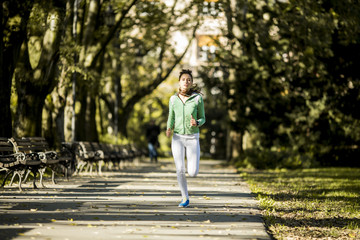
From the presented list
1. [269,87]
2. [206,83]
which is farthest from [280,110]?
[206,83]

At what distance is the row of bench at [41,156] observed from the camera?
49.0 feet

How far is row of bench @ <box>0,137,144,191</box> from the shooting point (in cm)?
1495

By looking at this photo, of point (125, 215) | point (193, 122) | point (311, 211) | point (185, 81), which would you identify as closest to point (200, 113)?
point (193, 122)

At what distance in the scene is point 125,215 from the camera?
33.8 ft

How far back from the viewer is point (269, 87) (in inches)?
1154

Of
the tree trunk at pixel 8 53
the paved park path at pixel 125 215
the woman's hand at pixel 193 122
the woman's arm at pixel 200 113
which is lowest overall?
the paved park path at pixel 125 215

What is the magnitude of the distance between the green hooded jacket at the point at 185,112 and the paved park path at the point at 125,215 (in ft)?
4.01

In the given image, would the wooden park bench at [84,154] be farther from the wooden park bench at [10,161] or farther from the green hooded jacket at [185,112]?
the green hooded jacket at [185,112]

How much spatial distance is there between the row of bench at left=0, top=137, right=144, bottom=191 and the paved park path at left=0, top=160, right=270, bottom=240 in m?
0.48

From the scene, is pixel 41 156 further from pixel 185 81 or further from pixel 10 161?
pixel 185 81

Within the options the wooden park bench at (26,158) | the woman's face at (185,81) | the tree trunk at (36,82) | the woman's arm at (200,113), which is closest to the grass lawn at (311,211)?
the woman's arm at (200,113)

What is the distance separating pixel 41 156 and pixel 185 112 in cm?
618

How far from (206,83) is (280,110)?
345 cm

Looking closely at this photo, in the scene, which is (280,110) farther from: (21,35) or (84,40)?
(21,35)
